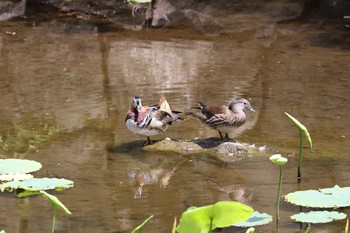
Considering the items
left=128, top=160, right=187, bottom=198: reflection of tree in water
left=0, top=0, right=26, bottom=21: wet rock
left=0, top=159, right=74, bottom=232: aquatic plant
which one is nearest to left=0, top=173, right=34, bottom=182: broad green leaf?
left=0, top=159, right=74, bottom=232: aquatic plant

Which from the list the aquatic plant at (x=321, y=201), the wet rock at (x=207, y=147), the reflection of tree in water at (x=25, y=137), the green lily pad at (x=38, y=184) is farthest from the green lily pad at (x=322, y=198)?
the reflection of tree in water at (x=25, y=137)

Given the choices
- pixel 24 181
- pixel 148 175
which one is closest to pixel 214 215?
pixel 24 181

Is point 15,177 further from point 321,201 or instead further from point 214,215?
point 214,215

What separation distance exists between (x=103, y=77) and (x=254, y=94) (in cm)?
207

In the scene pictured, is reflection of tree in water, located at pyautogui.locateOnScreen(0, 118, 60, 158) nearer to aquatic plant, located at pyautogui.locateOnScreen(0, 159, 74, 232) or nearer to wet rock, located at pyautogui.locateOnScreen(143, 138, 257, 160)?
aquatic plant, located at pyautogui.locateOnScreen(0, 159, 74, 232)

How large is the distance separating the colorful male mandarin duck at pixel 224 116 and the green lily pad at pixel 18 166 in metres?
2.05

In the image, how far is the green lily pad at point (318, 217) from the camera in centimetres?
631

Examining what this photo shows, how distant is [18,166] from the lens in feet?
24.0

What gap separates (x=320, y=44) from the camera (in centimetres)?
1316

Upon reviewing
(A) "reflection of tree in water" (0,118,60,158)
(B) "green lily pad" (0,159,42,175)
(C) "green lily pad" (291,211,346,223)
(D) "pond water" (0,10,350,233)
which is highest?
(C) "green lily pad" (291,211,346,223)

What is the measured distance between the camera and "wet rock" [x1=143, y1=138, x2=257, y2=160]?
27.7 feet

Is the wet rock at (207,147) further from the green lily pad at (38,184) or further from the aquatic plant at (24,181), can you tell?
the green lily pad at (38,184)

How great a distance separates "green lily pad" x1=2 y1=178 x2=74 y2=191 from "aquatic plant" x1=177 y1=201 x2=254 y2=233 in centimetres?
219

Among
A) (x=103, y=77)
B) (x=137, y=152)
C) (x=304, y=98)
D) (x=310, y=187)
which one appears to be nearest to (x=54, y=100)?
(x=103, y=77)
